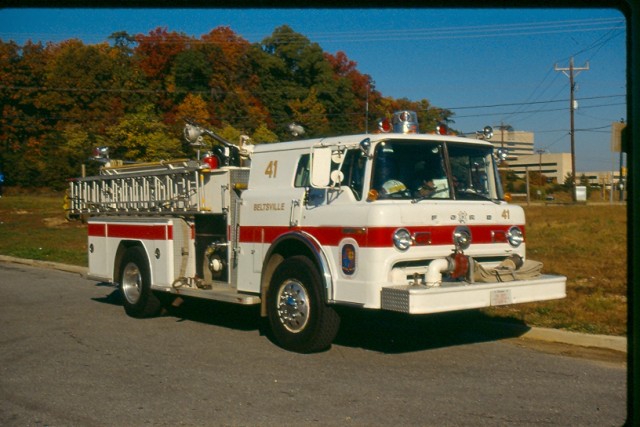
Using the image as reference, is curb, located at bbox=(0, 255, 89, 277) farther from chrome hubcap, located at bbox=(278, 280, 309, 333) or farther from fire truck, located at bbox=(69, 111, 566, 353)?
chrome hubcap, located at bbox=(278, 280, 309, 333)

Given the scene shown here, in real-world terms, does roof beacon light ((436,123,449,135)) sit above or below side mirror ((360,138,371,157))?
above

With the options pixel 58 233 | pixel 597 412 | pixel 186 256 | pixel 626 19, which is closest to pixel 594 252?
pixel 186 256

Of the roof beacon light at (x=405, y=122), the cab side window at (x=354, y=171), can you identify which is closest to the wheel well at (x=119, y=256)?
the cab side window at (x=354, y=171)

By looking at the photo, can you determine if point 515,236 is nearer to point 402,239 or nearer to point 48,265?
point 402,239

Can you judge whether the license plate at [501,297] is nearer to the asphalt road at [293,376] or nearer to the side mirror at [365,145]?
the asphalt road at [293,376]

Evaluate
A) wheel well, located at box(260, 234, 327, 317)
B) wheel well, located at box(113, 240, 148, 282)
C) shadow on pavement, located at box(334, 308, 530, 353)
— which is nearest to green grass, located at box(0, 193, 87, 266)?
wheel well, located at box(113, 240, 148, 282)

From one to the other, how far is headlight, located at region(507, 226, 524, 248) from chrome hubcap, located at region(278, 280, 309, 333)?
2503 millimetres

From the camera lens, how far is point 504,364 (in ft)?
26.8

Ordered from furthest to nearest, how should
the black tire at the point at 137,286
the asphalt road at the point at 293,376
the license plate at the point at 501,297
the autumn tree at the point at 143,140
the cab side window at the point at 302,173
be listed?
1. the autumn tree at the point at 143,140
2. the black tire at the point at 137,286
3. the cab side window at the point at 302,173
4. the license plate at the point at 501,297
5. the asphalt road at the point at 293,376

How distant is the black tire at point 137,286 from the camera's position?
38.2 feet

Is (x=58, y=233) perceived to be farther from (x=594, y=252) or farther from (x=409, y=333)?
(x=409, y=333)

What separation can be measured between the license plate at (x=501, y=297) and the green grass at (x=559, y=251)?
1.65 m

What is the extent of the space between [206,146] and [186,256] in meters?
1.76

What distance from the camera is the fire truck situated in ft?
26.4
